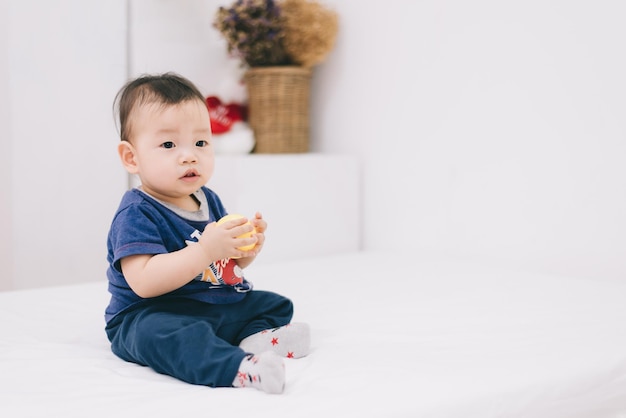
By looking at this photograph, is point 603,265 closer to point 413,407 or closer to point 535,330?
point 535,330

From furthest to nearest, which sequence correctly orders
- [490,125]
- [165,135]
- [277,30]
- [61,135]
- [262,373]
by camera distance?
[277,30] < [61,135] < [490,125] < [165,135] < [262,373]

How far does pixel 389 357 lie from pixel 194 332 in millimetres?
296

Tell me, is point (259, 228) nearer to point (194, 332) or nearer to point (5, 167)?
point (194, 332)

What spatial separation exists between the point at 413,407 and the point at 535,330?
1.51ft

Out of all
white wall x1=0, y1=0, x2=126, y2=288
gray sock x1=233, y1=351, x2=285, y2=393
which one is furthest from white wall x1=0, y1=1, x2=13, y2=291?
gray sock x1=233, y1=351, x2=285, y2=393

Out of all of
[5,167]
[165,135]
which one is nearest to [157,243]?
[165,135]

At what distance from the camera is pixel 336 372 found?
968mm

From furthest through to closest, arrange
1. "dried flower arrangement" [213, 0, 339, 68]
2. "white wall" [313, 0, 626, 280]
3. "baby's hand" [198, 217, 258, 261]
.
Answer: "dried flower arrangement" [213, 0, 339, 68] → "white wall" [313, 0, 626, 280] → "baby's hand" [198, 217, 258, 261]

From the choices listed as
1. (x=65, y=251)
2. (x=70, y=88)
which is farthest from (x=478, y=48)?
(x=65, y=251)

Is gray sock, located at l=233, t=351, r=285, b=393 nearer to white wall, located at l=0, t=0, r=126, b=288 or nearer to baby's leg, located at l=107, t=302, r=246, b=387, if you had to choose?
baby's leg, located at l=107, t=302, r=246, b=387

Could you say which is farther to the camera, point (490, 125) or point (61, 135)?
point (61, 135)

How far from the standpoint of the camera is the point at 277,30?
7.18ft

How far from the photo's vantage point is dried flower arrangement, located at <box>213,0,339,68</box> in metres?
2.16

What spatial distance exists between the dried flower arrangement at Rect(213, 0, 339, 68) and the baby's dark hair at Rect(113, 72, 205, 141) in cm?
105
